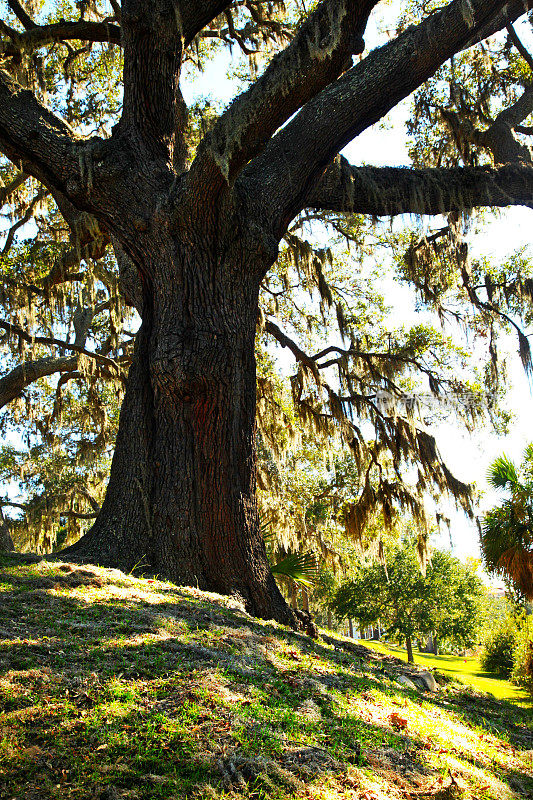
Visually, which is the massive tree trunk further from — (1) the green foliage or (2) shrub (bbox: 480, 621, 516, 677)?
(1) the green foliage

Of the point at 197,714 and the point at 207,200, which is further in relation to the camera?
the point at 207,200

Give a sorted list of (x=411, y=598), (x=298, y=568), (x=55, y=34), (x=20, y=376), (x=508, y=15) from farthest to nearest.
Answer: (x=411, y=598) → (x=20, y=376) → (x=298, y=568) → (x=55, y=34) → (x=508, y=15)

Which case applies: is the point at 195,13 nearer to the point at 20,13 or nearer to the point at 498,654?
the point at 20,13

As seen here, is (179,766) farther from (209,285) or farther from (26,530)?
(26,530)

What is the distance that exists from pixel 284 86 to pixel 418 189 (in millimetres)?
2559

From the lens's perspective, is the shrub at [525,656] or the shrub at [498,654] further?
the shrub at [498,654]

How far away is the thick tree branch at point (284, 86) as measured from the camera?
4.67 metres

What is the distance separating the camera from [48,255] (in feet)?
27.7

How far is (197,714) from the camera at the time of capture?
258 centimetres

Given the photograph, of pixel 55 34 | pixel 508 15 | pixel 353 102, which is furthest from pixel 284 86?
pixel 55 34

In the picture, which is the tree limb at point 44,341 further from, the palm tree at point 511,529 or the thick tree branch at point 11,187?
the palm tree at point 511,529

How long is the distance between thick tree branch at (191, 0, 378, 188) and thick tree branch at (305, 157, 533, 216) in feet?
5.50

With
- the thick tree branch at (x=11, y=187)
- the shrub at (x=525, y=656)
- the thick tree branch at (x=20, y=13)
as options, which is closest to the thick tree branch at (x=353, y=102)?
the thick tree branch at (x=20, y=13)

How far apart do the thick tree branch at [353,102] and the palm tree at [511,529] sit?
631 cm
